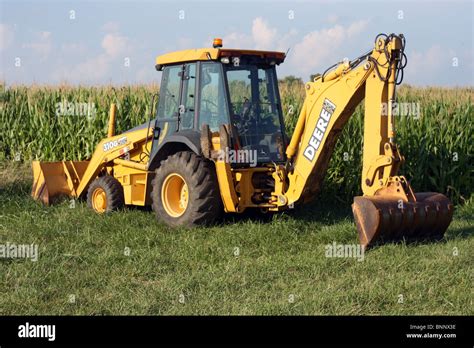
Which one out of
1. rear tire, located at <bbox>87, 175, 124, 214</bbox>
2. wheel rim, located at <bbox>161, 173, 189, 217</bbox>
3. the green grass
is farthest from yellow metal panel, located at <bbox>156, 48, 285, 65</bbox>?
the green grass

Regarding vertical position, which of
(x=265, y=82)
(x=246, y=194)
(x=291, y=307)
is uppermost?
(x=265, y=82)

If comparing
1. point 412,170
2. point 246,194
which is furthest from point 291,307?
point 412,170

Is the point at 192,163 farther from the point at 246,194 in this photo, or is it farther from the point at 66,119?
the point at 66,119

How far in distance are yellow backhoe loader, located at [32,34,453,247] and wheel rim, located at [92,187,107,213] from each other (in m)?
0.09

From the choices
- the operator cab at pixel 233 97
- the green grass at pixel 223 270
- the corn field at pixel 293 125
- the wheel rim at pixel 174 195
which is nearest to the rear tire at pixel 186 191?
the wheel rim at pixel 174 195

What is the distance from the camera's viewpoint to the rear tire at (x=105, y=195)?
11.5 meters

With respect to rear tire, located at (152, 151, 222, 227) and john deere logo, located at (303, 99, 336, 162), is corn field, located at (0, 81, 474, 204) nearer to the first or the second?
rear tire, located at (152, 151, 222, 227)

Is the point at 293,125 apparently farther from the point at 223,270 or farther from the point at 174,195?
the point at 223,270

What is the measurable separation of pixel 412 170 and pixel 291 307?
271 inches

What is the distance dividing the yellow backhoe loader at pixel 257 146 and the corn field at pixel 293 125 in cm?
275

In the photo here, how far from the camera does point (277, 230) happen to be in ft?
32.2

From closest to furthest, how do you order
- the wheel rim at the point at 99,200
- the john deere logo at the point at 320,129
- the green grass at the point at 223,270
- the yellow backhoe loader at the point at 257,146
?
1. the green grass at the point at 223,270
2. the yellow backhoe loader at the point at 257,146
3. the john deere logo at the point at 320,129
4. the wheel rim at the point at 99,200

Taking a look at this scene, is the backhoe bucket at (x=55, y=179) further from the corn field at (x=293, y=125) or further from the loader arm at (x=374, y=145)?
the loader arm at (x=374, y=145)

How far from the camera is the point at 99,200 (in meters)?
11.9
